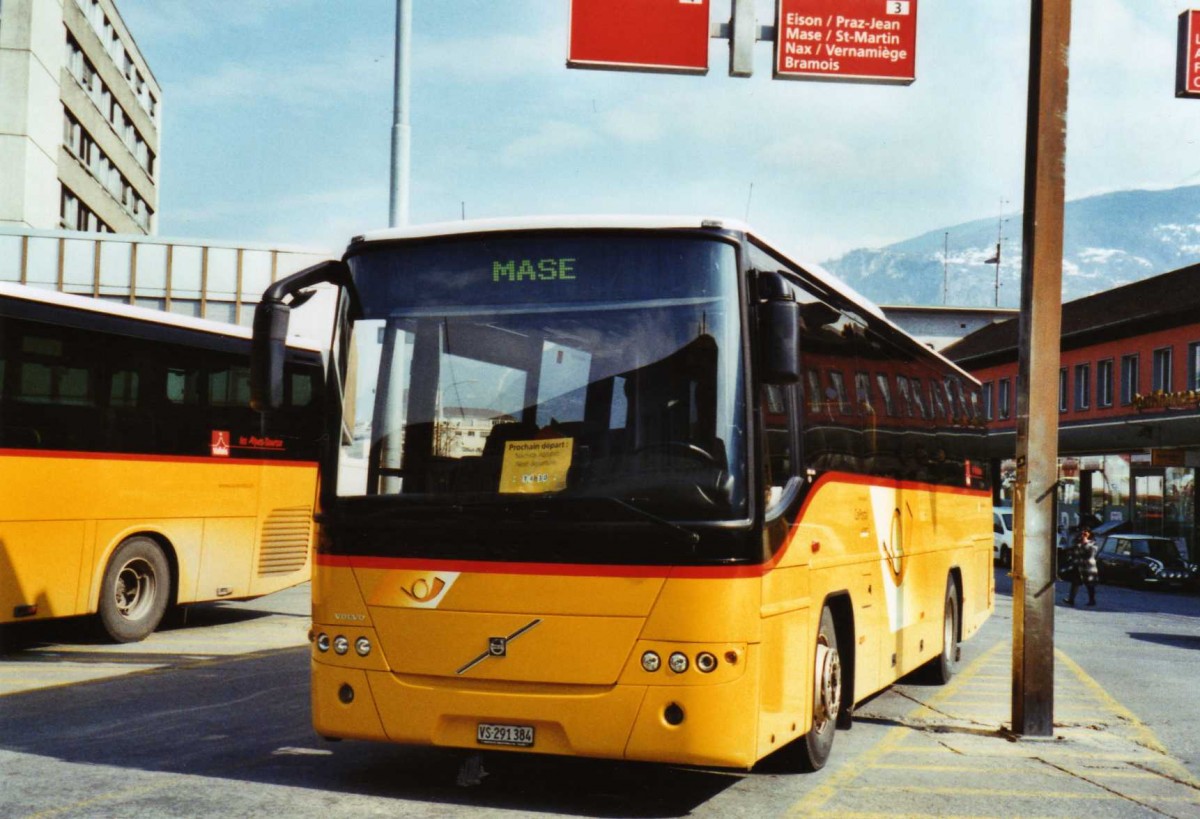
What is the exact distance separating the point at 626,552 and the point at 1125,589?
33400mm

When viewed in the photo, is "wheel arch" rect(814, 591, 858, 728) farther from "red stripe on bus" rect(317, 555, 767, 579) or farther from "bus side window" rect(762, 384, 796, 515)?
"red stripe on bus" rect(317, 555, 767, 579)

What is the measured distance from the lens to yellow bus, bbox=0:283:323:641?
13.0 metres

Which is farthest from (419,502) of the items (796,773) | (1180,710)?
(1180,710)

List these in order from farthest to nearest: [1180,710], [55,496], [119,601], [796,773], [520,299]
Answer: [119,601] → [55,496] → [1180,710] → [796,773] → [520,299]

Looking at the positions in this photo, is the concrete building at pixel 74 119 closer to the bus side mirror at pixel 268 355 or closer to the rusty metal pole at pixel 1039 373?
the rusty metal pole at pixel 1039 373

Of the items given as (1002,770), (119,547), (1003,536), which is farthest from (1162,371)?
(1002,770)

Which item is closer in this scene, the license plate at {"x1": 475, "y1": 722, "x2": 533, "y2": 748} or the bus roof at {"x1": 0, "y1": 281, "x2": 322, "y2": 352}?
the license plate at {"x1": 475, "y1": 722, "x2": 533, "y2": 748}

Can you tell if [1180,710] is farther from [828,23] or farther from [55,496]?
[55,496]

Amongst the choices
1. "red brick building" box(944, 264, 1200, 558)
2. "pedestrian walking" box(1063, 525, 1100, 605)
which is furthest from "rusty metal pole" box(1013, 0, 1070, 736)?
"red brick building" box(944, 264, 1200, 558)

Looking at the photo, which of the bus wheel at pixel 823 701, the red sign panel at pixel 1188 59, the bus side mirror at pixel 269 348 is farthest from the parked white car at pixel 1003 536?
the bus side mirror at pixel 269 348

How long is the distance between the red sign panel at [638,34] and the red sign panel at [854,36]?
0.74 metres

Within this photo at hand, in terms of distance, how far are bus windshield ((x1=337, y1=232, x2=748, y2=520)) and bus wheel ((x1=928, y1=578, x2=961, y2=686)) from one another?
23.1 ft

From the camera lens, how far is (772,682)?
706cm

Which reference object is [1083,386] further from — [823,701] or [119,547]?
[823,701]
